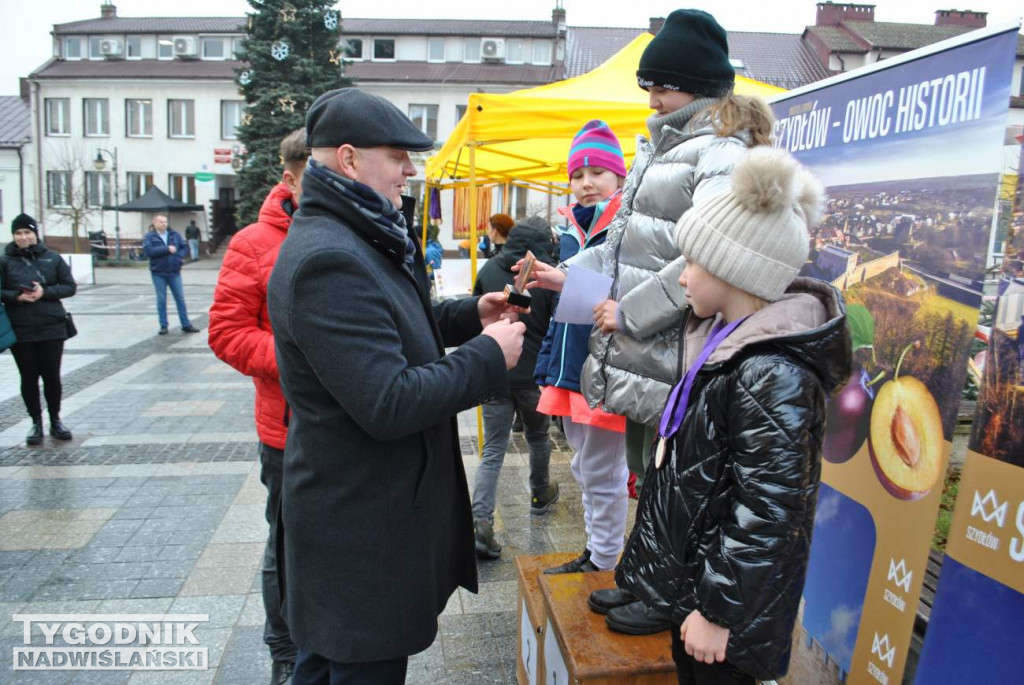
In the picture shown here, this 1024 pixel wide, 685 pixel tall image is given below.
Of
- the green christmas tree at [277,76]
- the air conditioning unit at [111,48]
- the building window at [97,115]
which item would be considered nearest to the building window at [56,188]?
the building window at [97,115]

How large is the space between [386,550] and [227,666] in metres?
1.67

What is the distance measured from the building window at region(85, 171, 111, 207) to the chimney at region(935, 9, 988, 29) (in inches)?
1579

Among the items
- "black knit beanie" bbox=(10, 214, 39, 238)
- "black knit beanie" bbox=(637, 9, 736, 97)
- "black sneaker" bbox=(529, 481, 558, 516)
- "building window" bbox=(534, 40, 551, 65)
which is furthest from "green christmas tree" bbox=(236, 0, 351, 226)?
"black knit beanie" bbox=(637, 9, 736, 97)

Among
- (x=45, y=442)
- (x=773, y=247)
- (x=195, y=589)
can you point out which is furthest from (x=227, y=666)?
(x=45, y=442)

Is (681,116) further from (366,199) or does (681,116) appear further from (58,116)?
(58,116)

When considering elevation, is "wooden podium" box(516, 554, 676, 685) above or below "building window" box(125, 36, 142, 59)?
below

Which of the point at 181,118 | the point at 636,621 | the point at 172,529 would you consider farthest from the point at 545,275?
the point at 181,118

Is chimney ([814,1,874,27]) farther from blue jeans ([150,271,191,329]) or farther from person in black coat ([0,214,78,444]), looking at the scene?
person in black coat ([0,214,78,444])

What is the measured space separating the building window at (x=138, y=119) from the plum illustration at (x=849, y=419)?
39.6 meters

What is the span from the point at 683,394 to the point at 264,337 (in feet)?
5.71

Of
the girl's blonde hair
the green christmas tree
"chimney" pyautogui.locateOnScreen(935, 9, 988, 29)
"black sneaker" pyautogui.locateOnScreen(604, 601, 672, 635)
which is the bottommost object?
"black sneaker" pyautogui.locateOnScreen(604, 601, 672, 635)

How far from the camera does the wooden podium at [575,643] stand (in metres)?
2.00

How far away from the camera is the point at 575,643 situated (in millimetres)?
2100

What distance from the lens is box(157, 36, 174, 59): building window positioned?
37219 millimetres
